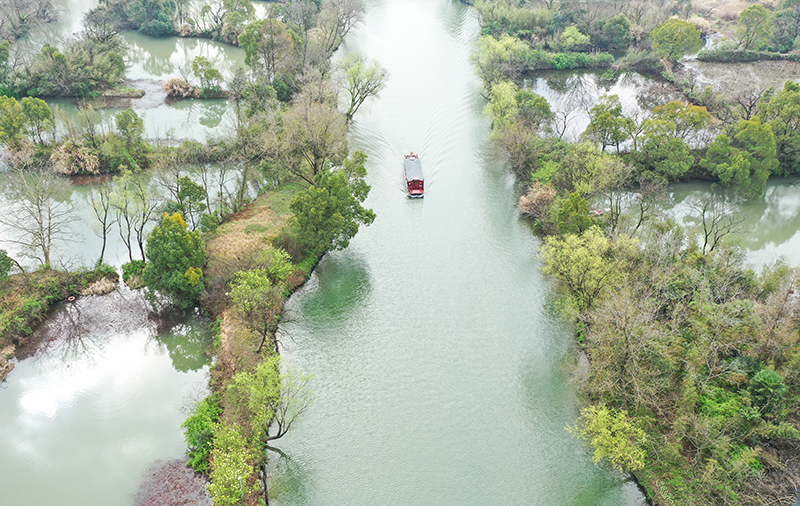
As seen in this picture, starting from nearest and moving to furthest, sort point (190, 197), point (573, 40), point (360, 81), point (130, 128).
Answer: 1. point (190, 197)
2. point (130, 128)
3. point (360, 81)
4. point (573, 40)

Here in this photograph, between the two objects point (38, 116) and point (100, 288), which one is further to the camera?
point (38, 116)

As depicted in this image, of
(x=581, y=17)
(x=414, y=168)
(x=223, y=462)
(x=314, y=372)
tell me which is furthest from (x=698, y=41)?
(x=223, y=462)

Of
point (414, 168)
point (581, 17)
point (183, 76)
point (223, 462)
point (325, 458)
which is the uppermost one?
point (581, 17)

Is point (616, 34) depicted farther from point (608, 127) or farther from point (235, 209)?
point (235, 209)

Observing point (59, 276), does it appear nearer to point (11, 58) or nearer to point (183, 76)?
point (183, 76)

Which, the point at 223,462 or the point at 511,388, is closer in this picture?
the point at 223,462

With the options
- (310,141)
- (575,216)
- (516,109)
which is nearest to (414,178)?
(310,141)

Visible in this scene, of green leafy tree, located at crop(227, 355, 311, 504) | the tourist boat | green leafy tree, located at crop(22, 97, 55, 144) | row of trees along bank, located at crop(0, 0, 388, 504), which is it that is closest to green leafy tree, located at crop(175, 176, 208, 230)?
row of trees along bank, located at crop(0, 0, 388, 504)
